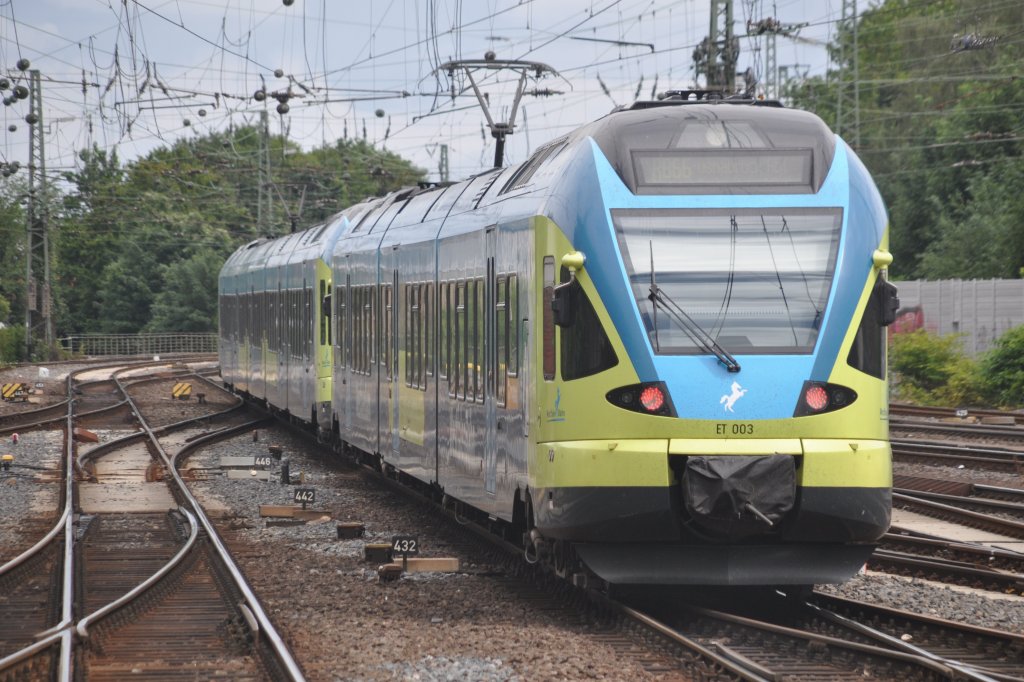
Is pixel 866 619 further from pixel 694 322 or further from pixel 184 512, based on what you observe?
pixel 184 512

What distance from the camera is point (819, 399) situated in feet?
32.8

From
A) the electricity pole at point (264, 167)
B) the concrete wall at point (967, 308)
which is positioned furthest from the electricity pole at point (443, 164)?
the concrete wall at point (967, 308)

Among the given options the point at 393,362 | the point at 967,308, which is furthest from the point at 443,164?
the point at 393,362

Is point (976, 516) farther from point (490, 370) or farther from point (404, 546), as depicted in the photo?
point (404, 546)

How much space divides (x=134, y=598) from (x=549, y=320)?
3.47 meters

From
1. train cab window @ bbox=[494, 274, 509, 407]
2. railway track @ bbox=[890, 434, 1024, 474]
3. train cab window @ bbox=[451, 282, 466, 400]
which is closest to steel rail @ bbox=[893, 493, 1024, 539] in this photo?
railway track @ bbox=[890, 434, 1024, 474]

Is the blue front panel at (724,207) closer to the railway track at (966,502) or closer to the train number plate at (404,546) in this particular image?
the train number plate at (404,546)

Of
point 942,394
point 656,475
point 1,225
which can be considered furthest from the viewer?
point 1,225

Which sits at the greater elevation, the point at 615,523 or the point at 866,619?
the point at 615,523

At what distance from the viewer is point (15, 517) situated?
1708 centimetres

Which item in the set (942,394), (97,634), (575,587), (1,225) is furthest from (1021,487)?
(1,225)

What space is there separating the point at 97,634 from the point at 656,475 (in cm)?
353

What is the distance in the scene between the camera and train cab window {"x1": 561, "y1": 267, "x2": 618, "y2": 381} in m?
10.1

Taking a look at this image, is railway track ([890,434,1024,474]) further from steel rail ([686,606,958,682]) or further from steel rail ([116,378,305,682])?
steel rail ([686,606,958,682])
